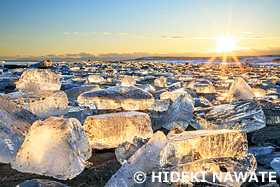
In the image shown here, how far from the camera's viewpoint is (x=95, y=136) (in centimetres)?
181

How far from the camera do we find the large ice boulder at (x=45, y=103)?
7.45 ft

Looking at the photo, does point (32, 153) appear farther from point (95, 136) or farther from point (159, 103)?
point (159, 103)

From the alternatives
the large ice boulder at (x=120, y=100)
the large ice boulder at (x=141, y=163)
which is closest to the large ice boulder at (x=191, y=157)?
the large ice boulder at (x=141, y=163)

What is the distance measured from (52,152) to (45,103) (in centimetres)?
106

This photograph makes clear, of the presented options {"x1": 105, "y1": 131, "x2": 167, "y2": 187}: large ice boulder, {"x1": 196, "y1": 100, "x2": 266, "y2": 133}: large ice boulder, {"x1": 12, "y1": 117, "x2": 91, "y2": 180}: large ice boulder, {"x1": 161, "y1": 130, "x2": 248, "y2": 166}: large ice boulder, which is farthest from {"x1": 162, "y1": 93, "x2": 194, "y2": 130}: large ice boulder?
{"x1": 12, "y1": 117, "x2": 91, "y2": 180}: large ice boulder

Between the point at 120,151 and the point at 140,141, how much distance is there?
0.18 meters

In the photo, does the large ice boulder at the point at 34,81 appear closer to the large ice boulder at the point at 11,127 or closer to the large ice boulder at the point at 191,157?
the large ice boulder at the point at 11,127

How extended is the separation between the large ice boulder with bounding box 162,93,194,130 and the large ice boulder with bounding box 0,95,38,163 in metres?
1.25

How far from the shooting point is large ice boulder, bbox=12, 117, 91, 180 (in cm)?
137

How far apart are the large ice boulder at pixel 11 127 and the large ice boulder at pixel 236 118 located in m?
1.57

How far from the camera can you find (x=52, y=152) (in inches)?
54.8

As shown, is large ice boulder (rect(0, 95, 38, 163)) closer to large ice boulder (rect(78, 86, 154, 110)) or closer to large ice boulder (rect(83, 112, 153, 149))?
large ice boulder (rect(83, 112, 153, 149))

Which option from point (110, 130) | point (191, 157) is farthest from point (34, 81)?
point (191, 157)

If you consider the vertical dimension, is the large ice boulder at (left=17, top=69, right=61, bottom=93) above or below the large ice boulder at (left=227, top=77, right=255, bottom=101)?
above
